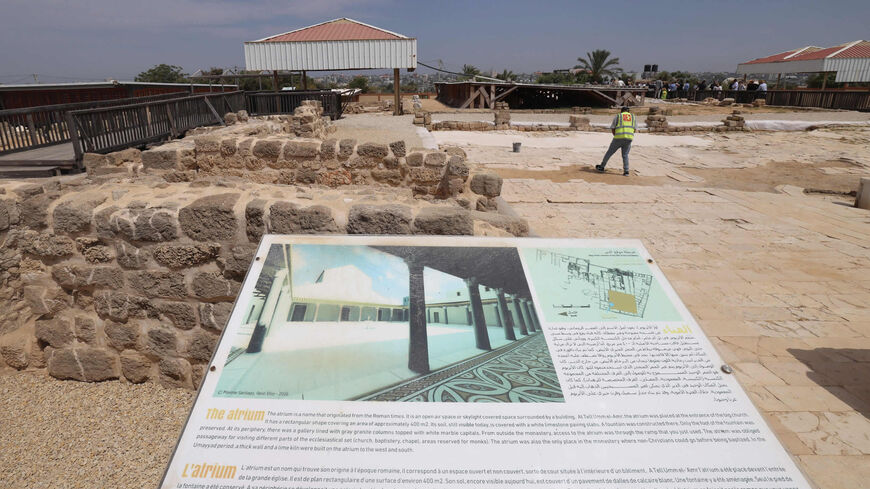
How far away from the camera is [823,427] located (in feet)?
9.82

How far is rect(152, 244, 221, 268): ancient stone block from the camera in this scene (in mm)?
3184

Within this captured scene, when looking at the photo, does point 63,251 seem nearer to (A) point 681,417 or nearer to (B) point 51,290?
(B) point 51,290

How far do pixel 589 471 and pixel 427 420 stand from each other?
22.8 inches

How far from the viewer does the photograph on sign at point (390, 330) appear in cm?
184

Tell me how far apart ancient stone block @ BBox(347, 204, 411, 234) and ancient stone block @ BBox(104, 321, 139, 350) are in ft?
5.94

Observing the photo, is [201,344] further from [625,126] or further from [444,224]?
[625,126]

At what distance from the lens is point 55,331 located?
11.4 ft

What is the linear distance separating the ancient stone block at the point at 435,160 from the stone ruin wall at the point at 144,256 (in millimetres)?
2441

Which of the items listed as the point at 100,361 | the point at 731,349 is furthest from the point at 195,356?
the point at 731,349

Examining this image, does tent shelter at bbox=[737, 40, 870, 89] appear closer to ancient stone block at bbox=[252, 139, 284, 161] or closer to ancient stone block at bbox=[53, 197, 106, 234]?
ancient stone block at bbox=[252, 139, 284, 161]

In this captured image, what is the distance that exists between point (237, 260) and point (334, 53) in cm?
1964

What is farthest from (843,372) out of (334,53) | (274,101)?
(334,53)

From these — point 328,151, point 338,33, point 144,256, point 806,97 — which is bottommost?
point 144,256

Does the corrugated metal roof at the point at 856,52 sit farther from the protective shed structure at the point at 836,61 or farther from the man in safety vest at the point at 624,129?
the man in safety vest at the point at 624,129
